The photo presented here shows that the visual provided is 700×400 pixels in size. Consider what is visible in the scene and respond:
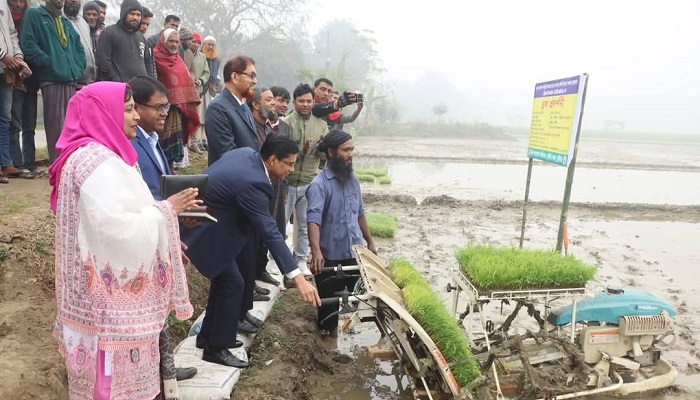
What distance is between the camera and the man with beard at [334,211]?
14.0ft

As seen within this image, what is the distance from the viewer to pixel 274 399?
3.24 m

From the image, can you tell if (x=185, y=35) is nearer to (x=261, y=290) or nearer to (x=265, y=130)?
(x=265, y=130)

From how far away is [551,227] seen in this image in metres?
10.6

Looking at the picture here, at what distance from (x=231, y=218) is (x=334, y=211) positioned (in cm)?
145

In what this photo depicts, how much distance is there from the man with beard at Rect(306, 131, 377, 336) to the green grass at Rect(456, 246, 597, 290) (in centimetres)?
110

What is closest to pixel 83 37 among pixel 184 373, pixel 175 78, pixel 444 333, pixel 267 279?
pixel 175 78

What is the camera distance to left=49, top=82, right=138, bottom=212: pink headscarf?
212 cm

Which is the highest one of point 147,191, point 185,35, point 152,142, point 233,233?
point 185,35

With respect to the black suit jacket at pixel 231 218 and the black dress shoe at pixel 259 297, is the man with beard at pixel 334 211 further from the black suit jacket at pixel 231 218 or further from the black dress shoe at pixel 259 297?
the black suit jacket at pixel 231 218

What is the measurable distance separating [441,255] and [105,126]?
6.61m

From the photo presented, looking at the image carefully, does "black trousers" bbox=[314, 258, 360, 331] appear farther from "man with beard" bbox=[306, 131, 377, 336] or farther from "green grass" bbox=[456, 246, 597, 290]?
"green grass" bbox=[456, 246, 597, 290]

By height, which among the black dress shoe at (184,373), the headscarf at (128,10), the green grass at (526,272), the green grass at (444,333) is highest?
the headscarf at (128,10)

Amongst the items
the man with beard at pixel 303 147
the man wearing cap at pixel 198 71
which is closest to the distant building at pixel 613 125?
the man wearing cap at pixel 198 71

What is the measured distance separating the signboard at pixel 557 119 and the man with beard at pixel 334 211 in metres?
2.96
